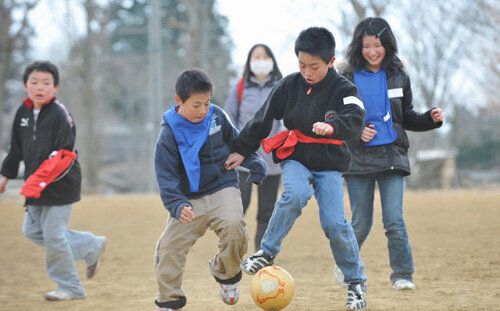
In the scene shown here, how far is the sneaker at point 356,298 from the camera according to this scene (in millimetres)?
5168

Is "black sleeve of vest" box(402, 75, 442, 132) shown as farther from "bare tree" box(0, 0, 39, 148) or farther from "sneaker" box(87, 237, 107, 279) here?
"bare tree" box(0, 0, 39, 148)

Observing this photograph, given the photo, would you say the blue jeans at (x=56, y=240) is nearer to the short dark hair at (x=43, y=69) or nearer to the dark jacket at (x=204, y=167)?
the short dark hair at (x=43, y=69)

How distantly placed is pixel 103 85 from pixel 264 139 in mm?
31197

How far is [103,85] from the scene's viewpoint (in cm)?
3575

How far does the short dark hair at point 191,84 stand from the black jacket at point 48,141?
1.47m

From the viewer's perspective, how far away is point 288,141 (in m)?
5.19

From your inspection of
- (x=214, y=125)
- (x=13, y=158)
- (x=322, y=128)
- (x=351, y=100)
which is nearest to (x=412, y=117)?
(x=351, y=100)

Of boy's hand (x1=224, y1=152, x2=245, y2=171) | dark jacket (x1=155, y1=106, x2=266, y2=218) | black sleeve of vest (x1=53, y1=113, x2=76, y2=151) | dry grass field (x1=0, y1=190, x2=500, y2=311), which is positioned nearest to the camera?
dark jacket (x1=155, y1=106, x2=266, y2=218)

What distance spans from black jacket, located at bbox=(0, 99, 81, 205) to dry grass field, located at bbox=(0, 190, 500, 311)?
2.60ft

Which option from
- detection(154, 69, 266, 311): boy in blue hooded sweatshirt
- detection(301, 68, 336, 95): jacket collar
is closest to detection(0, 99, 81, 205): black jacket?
detection(154, 69, 266, 311): boy in blue hooded sweatshirt

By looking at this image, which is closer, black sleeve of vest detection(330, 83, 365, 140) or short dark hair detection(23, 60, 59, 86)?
black sleeve of vest detection(330, 83, 365, 140)

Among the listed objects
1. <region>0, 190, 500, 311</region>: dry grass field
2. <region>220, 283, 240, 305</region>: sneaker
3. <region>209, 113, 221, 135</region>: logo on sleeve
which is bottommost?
<region>0, 190, 500, 311</region>: dry grass field

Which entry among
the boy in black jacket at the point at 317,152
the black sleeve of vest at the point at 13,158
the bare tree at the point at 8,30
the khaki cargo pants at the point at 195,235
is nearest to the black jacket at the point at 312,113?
the boy in black jacket at the point at 317,152

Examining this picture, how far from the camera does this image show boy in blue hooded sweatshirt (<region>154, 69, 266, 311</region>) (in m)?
5.10
